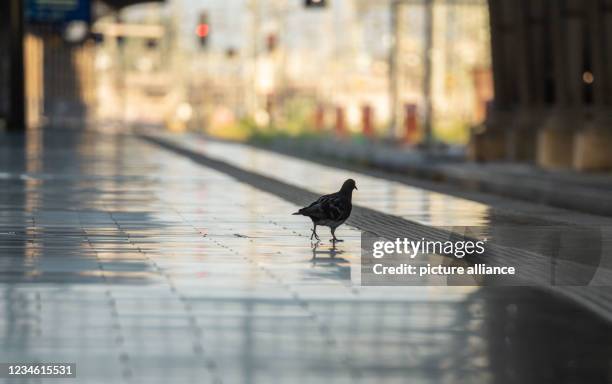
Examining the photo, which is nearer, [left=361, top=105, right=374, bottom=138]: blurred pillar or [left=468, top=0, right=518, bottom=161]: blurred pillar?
[left=468, top=0, right=518, bottom=161]: blurred pillar

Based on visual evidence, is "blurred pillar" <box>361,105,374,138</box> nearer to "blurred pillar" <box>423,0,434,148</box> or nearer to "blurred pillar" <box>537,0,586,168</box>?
"blurred pillar" <box>423,0,434,148</box>

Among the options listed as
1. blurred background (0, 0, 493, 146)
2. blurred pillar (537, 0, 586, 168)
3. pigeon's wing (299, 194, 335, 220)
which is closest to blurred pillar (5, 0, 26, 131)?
blurred background (0, 0, 493, 146)

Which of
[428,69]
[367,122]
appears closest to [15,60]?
[367,122]

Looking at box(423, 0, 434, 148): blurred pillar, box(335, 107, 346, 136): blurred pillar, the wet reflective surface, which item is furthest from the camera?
box(335, 107, 346, 136): blurred pillar

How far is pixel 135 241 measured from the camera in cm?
1939

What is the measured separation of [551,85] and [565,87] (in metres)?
2.26

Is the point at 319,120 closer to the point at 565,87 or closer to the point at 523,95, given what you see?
the point at 523,95

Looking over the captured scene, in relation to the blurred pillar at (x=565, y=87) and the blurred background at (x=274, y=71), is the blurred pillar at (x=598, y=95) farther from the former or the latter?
the blurred background at (x=274, y=71)

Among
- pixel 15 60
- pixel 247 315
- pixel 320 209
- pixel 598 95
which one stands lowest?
pixel 247 315

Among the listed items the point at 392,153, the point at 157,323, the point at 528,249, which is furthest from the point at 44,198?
the point at 392,153

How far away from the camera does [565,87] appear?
155 ft

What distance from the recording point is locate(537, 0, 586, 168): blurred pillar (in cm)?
4578

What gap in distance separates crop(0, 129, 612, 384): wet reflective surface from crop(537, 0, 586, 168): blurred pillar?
2366 cm

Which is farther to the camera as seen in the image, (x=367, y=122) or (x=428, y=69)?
(x=367, y=122)
